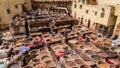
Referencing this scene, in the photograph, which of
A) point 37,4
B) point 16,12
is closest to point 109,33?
point 16,12

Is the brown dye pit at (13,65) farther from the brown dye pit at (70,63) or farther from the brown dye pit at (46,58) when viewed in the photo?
the brown dye pit at (70,63)

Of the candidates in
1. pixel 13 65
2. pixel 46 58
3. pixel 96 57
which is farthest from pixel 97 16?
pixel 13 65

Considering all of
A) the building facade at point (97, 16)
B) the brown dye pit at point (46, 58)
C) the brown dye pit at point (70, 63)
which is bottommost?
the brown dye pit at point (70, 63)

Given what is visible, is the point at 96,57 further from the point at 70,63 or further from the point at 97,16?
the point at 97,16

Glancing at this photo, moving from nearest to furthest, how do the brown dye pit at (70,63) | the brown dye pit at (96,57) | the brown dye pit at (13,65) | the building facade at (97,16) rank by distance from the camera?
the brown dye pit at (13,65) → the brown dye pit at (70,63) → the brown dye pit at (96,57) → the building facade at (97,16)

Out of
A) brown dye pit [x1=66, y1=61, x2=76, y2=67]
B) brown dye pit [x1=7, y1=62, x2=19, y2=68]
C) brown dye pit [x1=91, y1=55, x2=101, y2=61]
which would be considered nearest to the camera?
brown dye pit [x1=7, y1=62, x2=19, y2=68]

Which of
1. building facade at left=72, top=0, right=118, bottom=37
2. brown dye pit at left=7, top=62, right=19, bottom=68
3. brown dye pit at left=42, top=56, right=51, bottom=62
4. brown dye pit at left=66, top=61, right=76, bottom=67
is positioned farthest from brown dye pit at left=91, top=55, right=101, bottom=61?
brown dye pit at left=7, top=62, right=19, bottom=68

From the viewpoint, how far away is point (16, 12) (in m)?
25.1

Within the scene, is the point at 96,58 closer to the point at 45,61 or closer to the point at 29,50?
the point at 45,61

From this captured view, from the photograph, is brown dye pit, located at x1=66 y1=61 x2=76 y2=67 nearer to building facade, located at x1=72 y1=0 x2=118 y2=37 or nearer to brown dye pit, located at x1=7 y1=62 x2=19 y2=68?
brown dye pit, located at x1=7 y1=62 x2=19 y2=68

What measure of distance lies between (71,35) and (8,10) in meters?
15.2

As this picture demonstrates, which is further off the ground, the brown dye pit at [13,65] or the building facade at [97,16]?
the building facade at [97,16]

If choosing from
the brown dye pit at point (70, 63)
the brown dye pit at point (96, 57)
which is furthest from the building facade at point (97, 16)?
the brown dye pit at point (70, 63)

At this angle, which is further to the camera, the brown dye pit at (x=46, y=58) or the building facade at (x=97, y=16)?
the building facade at (x=97, y=16)
